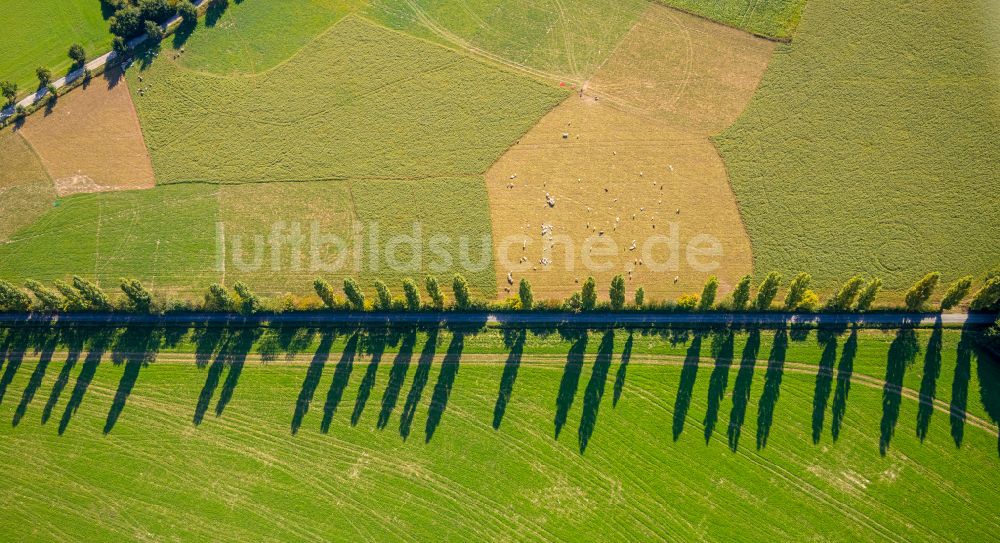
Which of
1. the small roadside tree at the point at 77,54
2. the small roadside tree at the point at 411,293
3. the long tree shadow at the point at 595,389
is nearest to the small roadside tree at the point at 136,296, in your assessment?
the small roadside tree at the point at 411,293

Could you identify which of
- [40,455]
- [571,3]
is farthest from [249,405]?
[571,3]

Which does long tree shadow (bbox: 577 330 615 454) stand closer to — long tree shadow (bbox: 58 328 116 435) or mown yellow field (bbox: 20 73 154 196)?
long tree shadow (bbox: 58 328 116 435)

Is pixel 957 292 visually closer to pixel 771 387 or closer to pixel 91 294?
pixel 771 387

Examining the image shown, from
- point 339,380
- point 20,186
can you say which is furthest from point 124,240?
point 339,380

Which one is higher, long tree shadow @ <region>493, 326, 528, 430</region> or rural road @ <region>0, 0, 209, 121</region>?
rural road @ <region>0, 0, 209, 121</region>

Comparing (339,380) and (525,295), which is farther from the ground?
(525,295)

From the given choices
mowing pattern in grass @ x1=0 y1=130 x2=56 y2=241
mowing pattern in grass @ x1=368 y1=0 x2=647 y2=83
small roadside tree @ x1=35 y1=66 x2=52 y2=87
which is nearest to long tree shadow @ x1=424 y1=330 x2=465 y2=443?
mowing pattern in grass @ x1=368 y1=0 x2=647 y2=83
